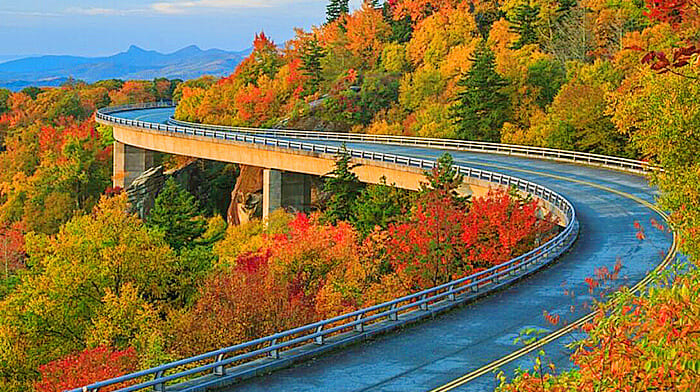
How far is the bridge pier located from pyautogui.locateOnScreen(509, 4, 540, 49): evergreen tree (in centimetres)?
3482

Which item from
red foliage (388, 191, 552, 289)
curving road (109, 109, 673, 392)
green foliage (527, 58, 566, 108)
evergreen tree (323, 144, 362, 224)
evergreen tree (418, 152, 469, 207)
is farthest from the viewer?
green foliage (527, 58, 566, 108)

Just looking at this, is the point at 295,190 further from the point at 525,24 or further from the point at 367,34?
the point at 367,34

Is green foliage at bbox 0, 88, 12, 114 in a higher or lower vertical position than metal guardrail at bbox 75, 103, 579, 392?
lower

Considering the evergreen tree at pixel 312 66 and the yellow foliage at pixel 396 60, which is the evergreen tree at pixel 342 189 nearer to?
the evergreen tree at pixel 312 66

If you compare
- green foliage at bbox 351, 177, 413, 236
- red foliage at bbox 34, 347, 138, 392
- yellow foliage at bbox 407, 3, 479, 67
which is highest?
yellow foliage at bbox 407, 3, 479, 67

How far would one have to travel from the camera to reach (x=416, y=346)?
71.6 ft

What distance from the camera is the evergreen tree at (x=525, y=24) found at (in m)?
95.4

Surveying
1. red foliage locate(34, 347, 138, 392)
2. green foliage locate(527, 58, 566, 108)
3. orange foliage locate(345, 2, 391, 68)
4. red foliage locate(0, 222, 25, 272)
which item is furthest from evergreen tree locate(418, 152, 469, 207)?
orange foliage locate(345, 2, 391, 68)

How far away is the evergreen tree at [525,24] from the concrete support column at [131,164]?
1627 inches

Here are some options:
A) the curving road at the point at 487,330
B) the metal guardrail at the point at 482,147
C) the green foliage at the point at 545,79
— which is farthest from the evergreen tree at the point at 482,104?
the curving road at the point at 487,330

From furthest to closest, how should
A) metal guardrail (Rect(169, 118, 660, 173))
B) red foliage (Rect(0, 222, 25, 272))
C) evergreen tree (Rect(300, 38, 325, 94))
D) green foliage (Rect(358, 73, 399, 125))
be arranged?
evergreen tree (Rect(300, 38, 325, 94)) < green foliage (Rect(358, 73, 399, 125)) < red foliage (Rect(0, 222, 25, 272)) < metal guardrail (Rect(169, 118, 660, 173))

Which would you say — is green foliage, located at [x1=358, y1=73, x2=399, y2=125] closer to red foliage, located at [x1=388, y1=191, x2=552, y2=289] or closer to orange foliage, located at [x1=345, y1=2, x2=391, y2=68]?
orange foliage, located at [x1=345, y1=2, x2=391, y2=68]

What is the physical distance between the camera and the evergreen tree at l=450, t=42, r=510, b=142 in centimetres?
7769

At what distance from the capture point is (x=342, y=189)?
193 feet
